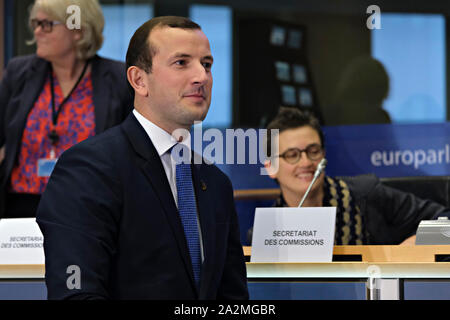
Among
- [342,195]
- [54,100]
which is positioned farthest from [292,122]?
[54,100]

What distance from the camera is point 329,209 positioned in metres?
1.86

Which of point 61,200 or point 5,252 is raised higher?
point 61,200

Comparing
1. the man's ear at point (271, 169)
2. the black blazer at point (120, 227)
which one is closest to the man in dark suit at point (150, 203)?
the black blazer at point (120, 227)

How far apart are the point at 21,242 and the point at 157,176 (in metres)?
0.58

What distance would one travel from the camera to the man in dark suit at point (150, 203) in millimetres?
1349

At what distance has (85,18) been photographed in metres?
2.40

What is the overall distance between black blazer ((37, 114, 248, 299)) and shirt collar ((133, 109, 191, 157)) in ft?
0.05

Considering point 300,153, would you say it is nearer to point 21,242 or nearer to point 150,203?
point 21,242

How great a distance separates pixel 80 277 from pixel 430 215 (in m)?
1.80

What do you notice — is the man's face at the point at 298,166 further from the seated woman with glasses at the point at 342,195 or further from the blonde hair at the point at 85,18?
the blonde hair at the point at 85,18

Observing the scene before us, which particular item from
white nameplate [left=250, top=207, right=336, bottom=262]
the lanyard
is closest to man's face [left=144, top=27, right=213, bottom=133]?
white nameplate [left=250, top=207, right=336, bottom=262]

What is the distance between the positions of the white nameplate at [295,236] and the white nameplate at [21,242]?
21.0 inches
